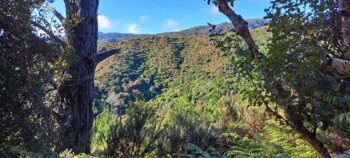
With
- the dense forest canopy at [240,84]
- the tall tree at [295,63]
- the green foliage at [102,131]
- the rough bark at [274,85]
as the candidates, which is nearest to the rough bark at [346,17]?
the dense forest canopy at [240,84]

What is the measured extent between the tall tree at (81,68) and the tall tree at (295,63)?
324 cm

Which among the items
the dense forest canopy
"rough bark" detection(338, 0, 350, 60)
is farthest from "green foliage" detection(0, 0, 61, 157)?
"rough bark" detection(338, 0, 350, 60)

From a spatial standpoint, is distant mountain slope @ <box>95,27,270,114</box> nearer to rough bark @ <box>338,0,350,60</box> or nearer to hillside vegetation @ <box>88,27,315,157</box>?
hillside vegetation @ <box>88,27,315,157</box>

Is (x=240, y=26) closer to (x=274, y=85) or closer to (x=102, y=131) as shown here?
(x=274, y=85)

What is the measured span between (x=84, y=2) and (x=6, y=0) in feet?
11.0

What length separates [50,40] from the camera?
483 centimetres

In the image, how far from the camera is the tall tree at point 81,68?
6770 millimetres

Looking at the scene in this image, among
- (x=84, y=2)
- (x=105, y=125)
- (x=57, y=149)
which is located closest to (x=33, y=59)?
(x=57, y=149)

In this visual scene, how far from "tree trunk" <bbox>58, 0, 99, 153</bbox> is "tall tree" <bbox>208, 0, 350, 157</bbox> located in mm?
3286

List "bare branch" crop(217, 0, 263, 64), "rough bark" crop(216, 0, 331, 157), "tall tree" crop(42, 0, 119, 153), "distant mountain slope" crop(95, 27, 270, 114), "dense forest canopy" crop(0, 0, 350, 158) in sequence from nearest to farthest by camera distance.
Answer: "dense forest canopy" crop(0, 0, 350, 158) → "rough bark" crop(216, 0, 331, 157) → "bare branch" crop(217, 0, 263, 64) → "tall tree" crop(42, 0, 119, 153) → "distant mountain slope" crop(95, 27, 270, 114)

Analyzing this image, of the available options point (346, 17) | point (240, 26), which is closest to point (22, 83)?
point (240, 26)

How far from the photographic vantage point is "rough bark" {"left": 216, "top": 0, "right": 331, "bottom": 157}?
4.14m

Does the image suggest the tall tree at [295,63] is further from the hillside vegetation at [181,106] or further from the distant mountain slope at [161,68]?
the distant mountain slope at [161,68]

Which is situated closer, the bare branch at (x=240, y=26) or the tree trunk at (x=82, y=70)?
the bare branch at (x=240, y=26)
